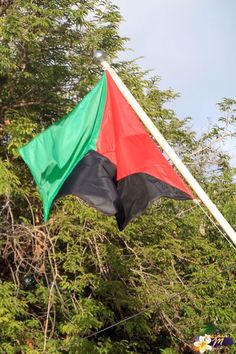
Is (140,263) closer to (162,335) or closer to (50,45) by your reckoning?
(162,335)

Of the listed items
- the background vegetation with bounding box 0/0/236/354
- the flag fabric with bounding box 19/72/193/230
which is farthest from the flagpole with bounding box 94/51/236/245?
the background vegetation with bounding box 0/0/236/354

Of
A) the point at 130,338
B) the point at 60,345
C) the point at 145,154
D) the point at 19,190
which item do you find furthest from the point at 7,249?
the point at 145,154

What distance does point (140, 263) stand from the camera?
9.44m

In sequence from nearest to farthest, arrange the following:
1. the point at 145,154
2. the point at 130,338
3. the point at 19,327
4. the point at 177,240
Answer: the point at 145,154 → the point at 19,327 → the point at 130,338 → the point at 177,240

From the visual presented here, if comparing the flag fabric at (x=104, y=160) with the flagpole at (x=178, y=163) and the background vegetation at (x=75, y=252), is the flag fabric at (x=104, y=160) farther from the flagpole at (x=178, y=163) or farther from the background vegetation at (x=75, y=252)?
the background vegetation at (x=75, y=252)

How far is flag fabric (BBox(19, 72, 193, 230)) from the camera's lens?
4305 millimetres

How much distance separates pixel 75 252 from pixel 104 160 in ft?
14.6

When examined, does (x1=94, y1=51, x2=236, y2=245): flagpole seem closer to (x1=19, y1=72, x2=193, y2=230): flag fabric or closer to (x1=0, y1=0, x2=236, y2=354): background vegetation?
(x1=19, y1=72, x2=193, y2=230): flag fabric

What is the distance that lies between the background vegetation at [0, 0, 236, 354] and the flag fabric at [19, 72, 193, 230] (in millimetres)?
3846

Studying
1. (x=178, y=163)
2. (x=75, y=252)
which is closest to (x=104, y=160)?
(x=178, y=163)

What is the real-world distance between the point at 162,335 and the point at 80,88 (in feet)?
14.6

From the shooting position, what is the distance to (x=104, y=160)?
4543mm

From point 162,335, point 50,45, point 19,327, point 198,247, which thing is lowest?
point 162,335

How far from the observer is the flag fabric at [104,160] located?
4.30 m
